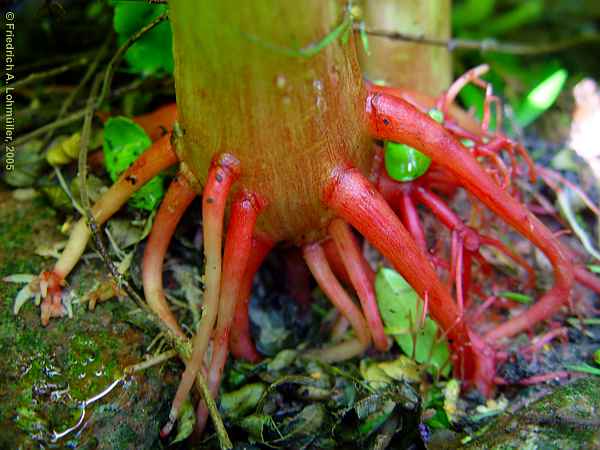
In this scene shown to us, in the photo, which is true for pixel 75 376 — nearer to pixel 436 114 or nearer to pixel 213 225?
pixel 213 225

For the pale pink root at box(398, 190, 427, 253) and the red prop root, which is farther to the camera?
the pale pink root at box(398, 190, 427, 253)

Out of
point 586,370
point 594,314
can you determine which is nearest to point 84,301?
point 586,370

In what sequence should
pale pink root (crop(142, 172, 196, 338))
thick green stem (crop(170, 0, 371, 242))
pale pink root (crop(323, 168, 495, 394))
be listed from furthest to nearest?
pale pink root (crop(142, 172, 196, 338)) < pale pink root (crop(323, 168, 495, 394)) < thick green stem (crop(170, 0, 371, 242))

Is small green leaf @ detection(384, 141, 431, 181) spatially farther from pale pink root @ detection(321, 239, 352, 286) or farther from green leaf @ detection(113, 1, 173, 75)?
green leaf @ detection(113, 1, 173, 75)

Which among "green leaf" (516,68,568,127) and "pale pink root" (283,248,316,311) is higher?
"green leaf" (516,68,568,127)

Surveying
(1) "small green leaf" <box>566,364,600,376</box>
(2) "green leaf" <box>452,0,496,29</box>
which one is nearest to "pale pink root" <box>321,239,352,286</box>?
(1) "small green leaf" <box>566,364,600,376</box>

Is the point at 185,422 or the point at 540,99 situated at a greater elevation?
the point at 540,99

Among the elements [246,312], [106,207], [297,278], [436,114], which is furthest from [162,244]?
[436,114]

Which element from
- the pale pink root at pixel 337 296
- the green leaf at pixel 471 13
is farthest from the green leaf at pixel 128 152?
the green leaf at pixel 471 13
